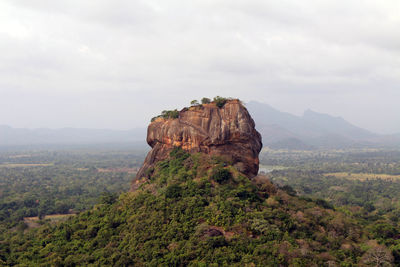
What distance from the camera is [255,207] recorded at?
23.8 metres

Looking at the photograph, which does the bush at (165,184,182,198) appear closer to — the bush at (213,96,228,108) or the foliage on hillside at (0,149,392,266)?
the foliage on hillside at (0,149,392,266)

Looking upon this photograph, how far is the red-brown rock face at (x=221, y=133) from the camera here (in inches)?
1168

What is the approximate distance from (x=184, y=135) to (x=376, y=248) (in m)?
19.2

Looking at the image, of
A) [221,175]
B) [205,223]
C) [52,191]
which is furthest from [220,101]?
[52,191]

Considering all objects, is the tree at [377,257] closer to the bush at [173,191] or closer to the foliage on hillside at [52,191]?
the bush at [173,191]

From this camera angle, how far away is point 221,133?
97.2 feet

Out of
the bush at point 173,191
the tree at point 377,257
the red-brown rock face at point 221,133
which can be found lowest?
the tree at point 377,257

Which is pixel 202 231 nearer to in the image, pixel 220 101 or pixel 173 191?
pixel 173 191

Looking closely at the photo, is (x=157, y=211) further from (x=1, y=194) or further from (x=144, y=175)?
(x=1, y=194)

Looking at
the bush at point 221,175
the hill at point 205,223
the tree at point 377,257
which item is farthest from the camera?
the bush at point 221,175

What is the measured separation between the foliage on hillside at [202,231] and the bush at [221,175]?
0.29ft

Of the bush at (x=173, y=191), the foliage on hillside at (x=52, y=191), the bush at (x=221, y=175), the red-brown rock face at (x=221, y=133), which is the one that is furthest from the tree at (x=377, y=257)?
the foliage on hillside at (x=52, y=191)

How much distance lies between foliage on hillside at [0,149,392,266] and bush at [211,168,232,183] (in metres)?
0.09

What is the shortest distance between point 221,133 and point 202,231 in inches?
448
